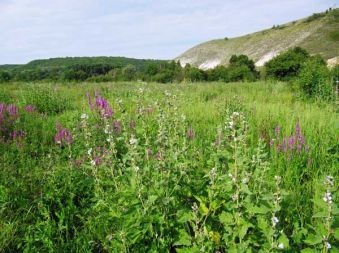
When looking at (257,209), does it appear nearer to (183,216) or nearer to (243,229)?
(243,229)

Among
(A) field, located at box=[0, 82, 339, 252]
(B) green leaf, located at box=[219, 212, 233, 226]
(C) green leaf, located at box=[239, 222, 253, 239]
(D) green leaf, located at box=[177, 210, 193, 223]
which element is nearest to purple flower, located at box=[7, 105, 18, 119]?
(A) field, located at box=[0, 82, 339, 252]

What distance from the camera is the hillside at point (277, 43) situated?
96.2 metres

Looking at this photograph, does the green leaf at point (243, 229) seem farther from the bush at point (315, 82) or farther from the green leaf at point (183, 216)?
the bush at point (315, 82)

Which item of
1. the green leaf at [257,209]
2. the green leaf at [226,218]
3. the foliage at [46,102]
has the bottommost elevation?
the green leaf at [226,218]

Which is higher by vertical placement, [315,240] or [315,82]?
[315,82]

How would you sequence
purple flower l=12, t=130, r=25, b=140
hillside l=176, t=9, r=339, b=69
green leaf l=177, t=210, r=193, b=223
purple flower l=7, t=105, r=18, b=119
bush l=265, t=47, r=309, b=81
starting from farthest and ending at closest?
hillside l=176, t=9, r=339, b=69 < bush l=265, t=47, r=309, b=81 < purple flower l=7, t=105, r=18, b=119 < purple flower l=12, t=130, r=25, b=140 < green leaf l=177, t=210, r=193, b=223

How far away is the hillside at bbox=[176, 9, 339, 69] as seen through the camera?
96.2 m

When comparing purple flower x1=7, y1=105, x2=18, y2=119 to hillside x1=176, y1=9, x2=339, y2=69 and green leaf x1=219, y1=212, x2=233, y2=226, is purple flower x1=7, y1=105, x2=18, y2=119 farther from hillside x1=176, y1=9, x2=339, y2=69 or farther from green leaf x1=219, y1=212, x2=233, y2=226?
hillside x1=176, y1=9, x2=339, y2=69

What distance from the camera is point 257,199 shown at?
2.85 metres

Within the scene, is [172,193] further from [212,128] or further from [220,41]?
[220,41]

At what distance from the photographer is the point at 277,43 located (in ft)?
374

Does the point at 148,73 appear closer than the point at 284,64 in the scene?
No

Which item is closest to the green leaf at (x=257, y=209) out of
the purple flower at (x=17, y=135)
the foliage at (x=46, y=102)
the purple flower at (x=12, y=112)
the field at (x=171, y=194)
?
the field at (x=171, y=194)

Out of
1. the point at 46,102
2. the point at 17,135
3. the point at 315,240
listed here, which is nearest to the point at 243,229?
the point at 315,240
